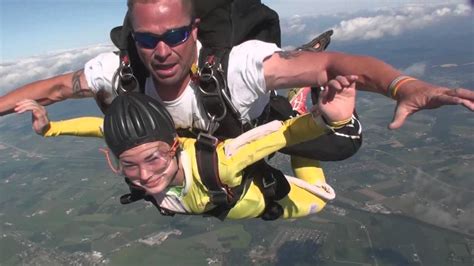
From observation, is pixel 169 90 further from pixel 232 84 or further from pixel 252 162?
pixel 252 162

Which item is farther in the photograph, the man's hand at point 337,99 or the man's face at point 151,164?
the man's face at point 151,164

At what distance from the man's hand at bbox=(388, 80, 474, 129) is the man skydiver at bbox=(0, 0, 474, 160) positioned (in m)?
0.05

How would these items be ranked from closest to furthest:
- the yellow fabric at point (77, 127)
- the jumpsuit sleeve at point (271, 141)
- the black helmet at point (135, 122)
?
the jumpsuit sleeve at point (271, 141), the black helmet at point (135, 122), the yellow fabric at point (77, 127)

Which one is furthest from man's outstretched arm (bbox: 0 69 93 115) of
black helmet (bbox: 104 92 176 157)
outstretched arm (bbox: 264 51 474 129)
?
outstretched arm (bbox: 264 51 474 129)

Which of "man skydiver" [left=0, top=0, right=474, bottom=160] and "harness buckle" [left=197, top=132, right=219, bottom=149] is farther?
"harness buckle" [left=197, top=132, right=219, bottom=149]

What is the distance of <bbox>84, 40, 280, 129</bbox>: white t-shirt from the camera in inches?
94.4

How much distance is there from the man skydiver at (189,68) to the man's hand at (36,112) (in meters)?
0.11

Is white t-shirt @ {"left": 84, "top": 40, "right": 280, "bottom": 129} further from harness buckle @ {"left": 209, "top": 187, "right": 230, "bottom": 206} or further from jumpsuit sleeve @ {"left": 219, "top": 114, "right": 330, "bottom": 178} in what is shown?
harness buckle @ {"left": 209, "top": 187, "right": 230, "bottom": 206}

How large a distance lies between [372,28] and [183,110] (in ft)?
343

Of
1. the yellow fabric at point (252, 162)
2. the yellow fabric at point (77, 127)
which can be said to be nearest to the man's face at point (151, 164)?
the yellow fabric at point (252, 162)

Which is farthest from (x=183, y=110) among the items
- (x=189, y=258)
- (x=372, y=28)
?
(x=372, y=28)

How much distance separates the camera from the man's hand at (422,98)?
4.91 feet

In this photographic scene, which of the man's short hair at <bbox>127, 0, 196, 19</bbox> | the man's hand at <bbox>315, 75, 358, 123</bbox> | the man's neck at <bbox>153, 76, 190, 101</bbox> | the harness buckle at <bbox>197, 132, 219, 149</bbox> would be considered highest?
the man's short hair at <bbox>127, 0, 196, 19</bbox>

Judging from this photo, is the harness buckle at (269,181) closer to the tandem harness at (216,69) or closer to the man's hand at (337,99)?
the tandem harness at (216,69)
